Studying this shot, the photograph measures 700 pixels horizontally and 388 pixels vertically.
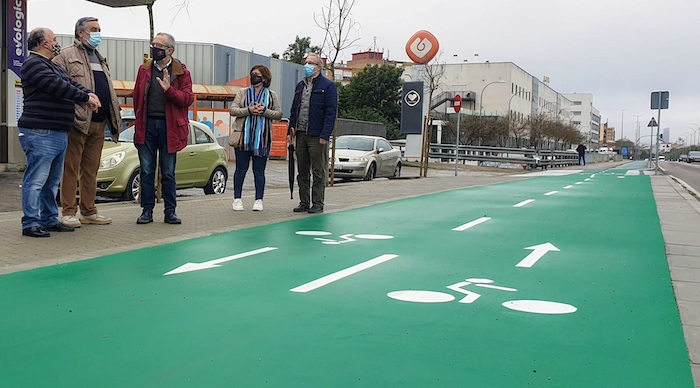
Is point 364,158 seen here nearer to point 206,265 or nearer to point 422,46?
point 206,265

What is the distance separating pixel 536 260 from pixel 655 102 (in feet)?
99.2

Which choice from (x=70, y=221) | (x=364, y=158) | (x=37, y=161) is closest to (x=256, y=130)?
(x=70, y=221)

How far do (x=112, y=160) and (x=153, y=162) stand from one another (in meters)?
3.61

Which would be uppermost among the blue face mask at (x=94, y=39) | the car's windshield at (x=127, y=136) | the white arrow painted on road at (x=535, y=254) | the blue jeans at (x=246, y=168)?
the blue face mask at (x=94, y=39)

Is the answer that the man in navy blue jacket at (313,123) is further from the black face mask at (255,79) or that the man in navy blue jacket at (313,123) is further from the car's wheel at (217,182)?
the car's wheel at (217,182)

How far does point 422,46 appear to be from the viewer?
41844mm

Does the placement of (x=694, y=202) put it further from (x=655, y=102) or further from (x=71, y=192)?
(x=655, y=102)

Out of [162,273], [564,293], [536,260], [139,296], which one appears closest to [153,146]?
[162,273]

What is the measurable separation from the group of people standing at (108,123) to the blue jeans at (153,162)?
0.01 metres

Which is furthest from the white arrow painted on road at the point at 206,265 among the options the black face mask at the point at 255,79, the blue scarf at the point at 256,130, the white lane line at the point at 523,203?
the white lane line at the point at 523,203

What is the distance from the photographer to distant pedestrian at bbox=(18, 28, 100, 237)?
21.4 feet

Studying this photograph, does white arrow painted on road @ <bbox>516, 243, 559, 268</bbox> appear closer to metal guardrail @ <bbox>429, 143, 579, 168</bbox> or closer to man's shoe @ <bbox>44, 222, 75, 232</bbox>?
man's shoe @ <bbox>44, 222, 75, 232</bbox>

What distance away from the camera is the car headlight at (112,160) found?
36.3 ft

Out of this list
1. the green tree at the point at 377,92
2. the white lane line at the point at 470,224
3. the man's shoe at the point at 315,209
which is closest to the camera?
the white lane line at the point at 470,224
